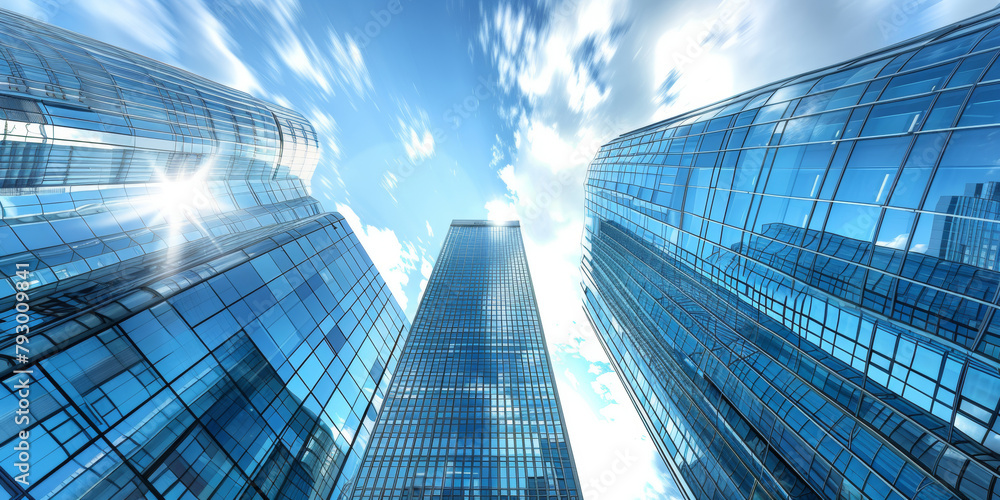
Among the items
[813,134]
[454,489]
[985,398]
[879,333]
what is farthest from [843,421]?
[454,489]

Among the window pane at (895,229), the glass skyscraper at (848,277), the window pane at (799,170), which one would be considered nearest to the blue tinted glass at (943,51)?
the glass skyscraper at (848,277)

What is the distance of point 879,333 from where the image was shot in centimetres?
1399

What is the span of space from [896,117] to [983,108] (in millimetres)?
2728

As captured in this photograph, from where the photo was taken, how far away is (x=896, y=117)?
43.4 ft

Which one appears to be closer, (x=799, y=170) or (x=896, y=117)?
(x=896, y=117)

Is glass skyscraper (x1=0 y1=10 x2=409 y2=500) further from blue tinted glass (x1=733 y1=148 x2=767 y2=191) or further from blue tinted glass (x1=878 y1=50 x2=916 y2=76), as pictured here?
blue tinted glass (x1=878 y1=50 x2=916 y2=76)

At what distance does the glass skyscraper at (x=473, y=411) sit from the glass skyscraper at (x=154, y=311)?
35095 millimetres

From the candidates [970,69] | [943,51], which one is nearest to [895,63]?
[943,51]

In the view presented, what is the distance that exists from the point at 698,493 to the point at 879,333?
22195mm

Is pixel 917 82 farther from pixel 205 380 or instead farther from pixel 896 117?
pixel 205 380

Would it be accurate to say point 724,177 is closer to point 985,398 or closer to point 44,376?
point 985,398

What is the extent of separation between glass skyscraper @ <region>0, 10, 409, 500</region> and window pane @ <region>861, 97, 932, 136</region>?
3000cm

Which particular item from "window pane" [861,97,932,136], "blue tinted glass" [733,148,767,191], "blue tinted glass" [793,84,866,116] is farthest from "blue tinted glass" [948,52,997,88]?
"blue tinted glass" [733,148,767,191]

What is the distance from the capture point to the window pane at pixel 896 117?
41.1 feet
